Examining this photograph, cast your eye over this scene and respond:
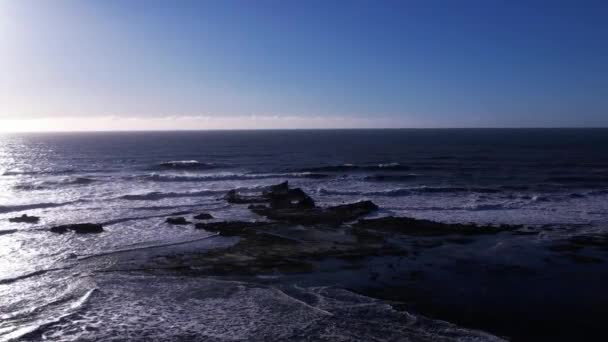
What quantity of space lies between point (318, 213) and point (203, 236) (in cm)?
779

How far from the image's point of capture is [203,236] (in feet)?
77.6

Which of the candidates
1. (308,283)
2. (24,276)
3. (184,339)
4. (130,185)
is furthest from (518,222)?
(130,185)

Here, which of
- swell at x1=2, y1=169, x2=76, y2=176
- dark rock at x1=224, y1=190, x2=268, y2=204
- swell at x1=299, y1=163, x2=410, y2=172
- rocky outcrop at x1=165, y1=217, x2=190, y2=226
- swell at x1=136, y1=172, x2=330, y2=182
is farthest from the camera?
swell at x1=299, y1=163, x2=410, y2=172

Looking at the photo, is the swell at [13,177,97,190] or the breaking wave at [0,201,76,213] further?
the swell at [13,177,97,190]

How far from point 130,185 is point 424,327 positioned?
3680 cm

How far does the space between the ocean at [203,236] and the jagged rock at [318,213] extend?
→ 106cm

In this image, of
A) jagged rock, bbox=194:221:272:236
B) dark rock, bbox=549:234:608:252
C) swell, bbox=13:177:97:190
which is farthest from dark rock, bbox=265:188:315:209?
swell, bbox=13:177:97:190

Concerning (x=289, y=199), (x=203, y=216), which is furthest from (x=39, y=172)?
(x=203, y=216)

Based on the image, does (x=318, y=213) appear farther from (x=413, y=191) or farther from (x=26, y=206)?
(x=26, y=206)

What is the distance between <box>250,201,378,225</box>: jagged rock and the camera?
89.5 ft

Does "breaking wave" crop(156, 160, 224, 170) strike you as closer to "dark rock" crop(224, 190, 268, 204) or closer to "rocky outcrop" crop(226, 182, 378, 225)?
"dark rock" crop(224, 190, 268, 204)

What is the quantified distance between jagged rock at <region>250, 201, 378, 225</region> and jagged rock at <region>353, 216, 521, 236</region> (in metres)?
1.66

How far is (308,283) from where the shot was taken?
16.0 meters

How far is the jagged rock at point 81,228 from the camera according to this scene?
2430 centimetres
